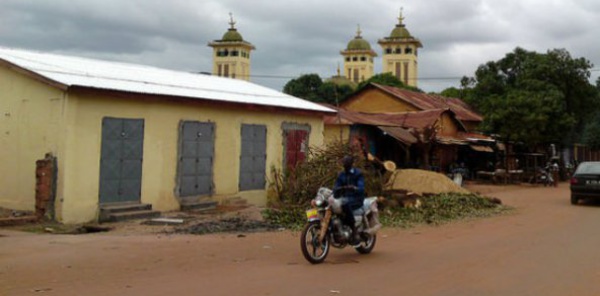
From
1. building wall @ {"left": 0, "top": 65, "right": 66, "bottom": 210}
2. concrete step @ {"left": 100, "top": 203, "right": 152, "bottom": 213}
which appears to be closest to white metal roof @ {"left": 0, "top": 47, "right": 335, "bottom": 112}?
building wall @ {"left": 0, "top": 65, "right": 66, "bottom": 210}

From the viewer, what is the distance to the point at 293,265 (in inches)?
Result: 315

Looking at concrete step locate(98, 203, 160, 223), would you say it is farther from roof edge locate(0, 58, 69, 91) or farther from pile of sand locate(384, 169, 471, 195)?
pile of sand locate(384, 169, 471, 195)

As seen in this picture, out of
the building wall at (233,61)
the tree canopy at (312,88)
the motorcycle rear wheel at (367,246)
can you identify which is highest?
the building wall at (233,61)

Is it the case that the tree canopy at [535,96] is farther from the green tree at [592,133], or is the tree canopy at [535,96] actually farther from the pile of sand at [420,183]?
the pile of sand at [420,183]

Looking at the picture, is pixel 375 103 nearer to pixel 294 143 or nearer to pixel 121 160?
pixel 294 143

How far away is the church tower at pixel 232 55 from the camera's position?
102500mm

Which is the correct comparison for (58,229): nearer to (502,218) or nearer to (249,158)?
(249,158)

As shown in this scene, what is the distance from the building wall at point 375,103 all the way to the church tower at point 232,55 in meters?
67.5

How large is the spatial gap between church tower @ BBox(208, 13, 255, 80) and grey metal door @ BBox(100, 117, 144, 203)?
8912 cm

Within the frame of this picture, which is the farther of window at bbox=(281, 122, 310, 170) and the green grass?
window at bbox=(281, 122, 310, 170)

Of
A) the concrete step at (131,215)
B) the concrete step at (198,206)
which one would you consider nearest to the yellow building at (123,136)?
the concrete step at (198,206)

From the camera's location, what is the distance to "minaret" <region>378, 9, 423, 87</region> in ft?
338

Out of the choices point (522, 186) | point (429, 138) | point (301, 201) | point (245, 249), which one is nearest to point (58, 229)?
point (245, 249)

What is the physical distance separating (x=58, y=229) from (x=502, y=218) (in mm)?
10573
